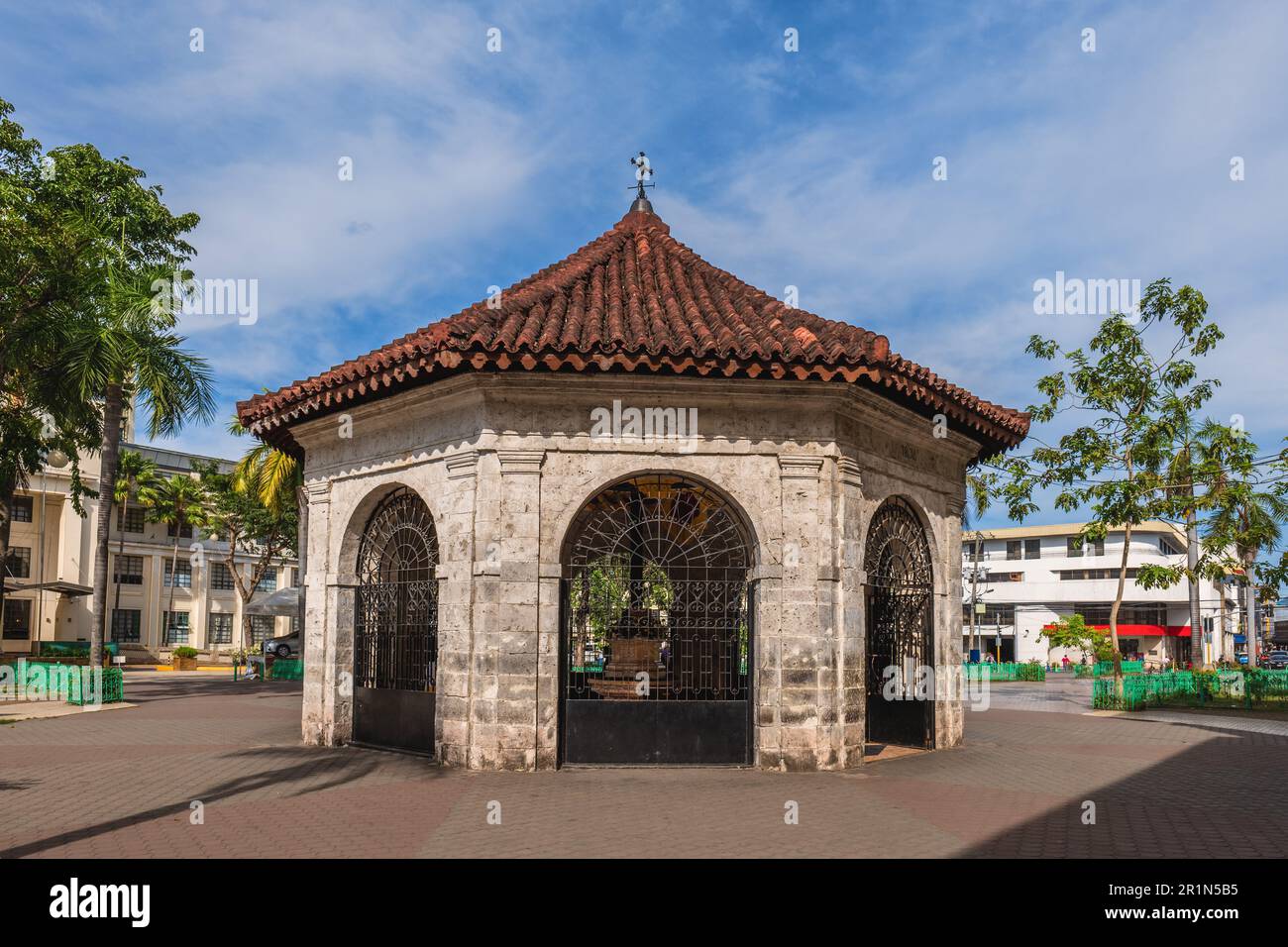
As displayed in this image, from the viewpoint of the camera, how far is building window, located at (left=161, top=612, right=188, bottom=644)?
2095 inches

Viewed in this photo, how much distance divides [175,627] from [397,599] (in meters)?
47.6

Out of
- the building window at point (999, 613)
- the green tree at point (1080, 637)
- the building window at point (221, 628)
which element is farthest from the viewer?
the building window at point (999, 613)

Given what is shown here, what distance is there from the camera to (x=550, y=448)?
10867 millimetres

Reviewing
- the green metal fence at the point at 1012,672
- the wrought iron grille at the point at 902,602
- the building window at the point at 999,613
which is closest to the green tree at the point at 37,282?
the wrought iron grille at the point at 902,602

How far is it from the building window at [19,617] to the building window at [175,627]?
6.79 meters

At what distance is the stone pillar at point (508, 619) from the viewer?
10500mm

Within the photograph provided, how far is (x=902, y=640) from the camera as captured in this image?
44.9ft

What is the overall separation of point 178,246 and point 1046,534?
194 ft

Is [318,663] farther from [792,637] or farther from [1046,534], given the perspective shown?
[1046,534]

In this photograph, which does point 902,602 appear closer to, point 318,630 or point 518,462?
point 518,462

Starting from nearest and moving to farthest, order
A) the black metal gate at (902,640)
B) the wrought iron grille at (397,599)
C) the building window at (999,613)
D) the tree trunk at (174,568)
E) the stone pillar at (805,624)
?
the stone pillar at (805,624), the wrought iron grille at (397,599), the black metal gate at (902,640), the tree trunk at (174,568), the building window at (999,613)

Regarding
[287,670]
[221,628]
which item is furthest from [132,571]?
[287,670]

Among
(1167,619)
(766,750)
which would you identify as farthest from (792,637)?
(1167,619)

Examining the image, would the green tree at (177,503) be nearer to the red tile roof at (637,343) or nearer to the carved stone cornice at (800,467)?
the red tile roof at (637,343)
